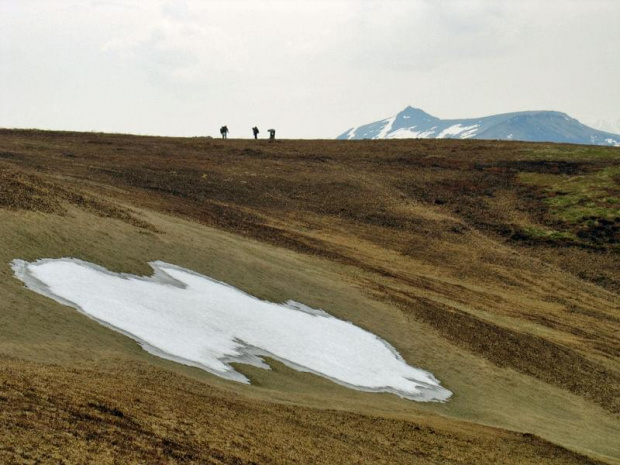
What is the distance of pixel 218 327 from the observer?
26.8m

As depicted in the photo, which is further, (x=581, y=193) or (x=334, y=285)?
(x=581, y=193)

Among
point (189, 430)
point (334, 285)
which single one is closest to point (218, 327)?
point (334, 285)

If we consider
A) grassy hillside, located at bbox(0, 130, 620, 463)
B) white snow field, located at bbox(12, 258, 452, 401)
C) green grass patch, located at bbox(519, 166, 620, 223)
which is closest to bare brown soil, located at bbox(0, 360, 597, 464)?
grassy hillside, located at bbox(0, 130, 620, 463)

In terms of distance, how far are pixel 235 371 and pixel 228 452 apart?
890 cm

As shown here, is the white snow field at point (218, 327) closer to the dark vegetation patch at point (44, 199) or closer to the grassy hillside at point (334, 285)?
the grassy hillside at point (334, 285)

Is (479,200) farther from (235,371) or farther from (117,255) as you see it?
(235,371)

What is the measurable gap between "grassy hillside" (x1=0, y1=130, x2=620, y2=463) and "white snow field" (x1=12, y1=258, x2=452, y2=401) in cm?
106

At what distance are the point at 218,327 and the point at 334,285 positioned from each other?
1192cm

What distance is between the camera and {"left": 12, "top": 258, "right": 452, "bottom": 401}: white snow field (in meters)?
23.9

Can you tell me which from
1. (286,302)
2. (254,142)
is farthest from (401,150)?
(286,302)

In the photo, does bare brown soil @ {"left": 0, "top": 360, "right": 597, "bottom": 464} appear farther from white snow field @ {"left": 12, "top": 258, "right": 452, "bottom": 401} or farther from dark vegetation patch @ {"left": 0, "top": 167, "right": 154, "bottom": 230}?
dark vegetation patch @ {"left": 0, "top": 167, "right": 154, "bottom": 230}

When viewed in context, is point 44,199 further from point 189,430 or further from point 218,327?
point 189,430

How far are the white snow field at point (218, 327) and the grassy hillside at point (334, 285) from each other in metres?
1.06

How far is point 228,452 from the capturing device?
14.0 m
